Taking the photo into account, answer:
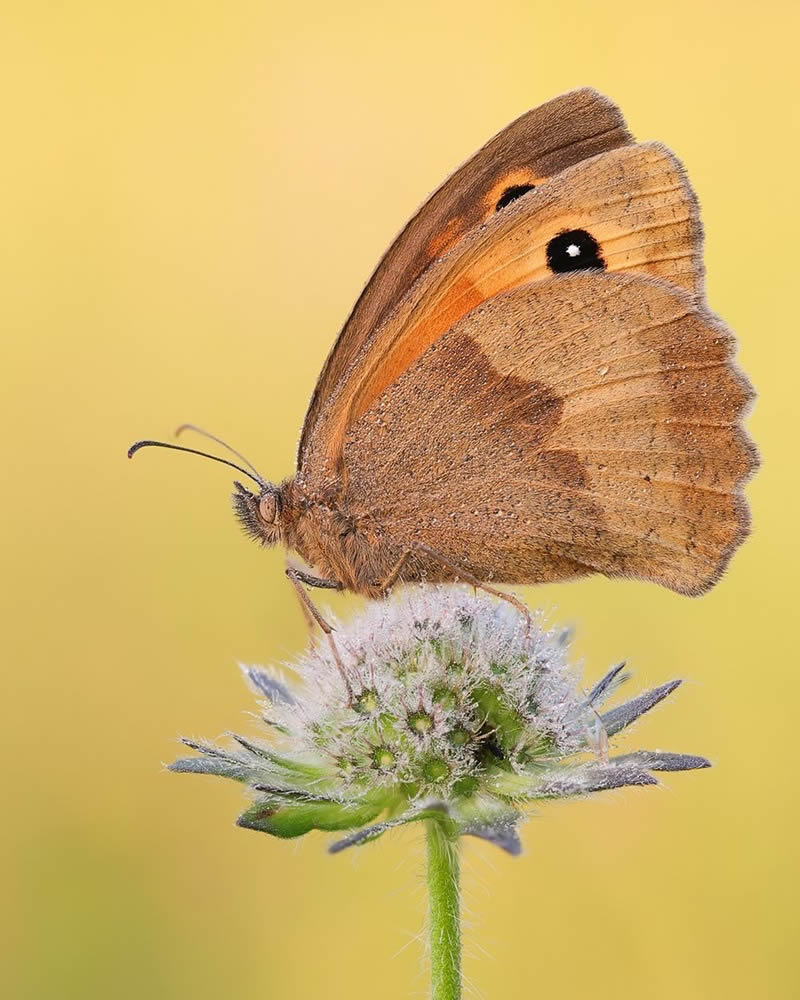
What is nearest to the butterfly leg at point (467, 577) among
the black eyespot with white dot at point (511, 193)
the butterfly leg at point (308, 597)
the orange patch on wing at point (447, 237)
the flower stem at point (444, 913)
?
the butterfly leg at point (308, 597)

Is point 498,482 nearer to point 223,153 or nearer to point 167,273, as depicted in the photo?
point 167,273

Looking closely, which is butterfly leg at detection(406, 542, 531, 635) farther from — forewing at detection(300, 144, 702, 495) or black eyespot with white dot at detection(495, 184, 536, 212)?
black eyespot with white dot at detection(495, 184, 536, 212)

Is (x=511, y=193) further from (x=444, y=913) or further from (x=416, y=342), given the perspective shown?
(x=444, y=913)

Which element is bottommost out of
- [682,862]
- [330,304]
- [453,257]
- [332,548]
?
[682,862]

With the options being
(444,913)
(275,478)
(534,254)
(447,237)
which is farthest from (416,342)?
(275,478)

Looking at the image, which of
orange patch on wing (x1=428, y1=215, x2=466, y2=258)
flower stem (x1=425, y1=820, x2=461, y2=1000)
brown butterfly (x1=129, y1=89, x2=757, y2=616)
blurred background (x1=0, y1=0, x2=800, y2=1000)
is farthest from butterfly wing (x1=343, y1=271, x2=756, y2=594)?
flower stem (x1=425, y1=820, x2=461, y2=1000)

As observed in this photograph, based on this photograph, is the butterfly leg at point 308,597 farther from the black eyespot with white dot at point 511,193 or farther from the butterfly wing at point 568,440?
the black eyespot with white dot at point 511,193

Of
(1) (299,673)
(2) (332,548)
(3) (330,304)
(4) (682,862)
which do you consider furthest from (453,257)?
(3) (330,304)
